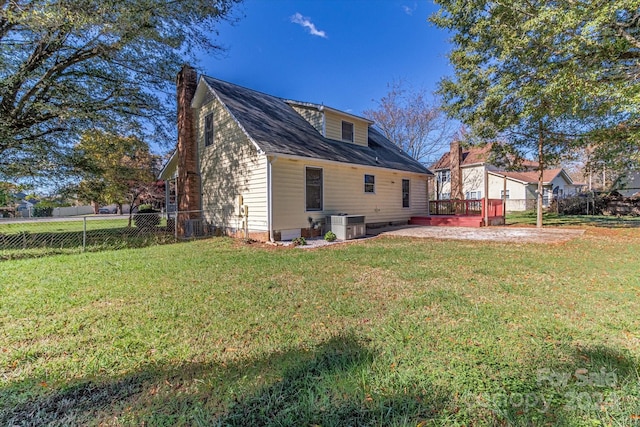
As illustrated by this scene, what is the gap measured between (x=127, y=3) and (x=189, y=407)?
31.5ft

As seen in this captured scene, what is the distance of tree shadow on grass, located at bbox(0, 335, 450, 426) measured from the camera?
1.82m

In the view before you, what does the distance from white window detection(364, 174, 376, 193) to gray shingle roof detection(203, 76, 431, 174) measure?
1.97 feet

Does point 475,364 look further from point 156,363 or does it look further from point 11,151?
point 11,151

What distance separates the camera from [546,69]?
8672 mm

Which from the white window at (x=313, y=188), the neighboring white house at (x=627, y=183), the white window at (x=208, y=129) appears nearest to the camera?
the white window at (x=313, y=188)

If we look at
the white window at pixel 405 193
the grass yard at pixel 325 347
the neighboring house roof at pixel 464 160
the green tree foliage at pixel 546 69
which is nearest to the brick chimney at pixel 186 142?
the grass yard at pixel 325 347

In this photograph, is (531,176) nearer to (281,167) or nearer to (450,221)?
(450,221)

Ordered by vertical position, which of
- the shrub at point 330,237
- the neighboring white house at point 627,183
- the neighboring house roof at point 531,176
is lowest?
the shrub at point 330,237

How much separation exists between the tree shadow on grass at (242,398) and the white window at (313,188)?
7707 millimetres

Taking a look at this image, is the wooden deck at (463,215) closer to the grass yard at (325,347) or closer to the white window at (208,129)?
the grass yard at (325,347)

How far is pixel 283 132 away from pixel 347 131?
155 inches

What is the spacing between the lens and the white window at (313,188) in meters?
9.88

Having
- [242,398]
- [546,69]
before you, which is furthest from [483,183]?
[242,398]

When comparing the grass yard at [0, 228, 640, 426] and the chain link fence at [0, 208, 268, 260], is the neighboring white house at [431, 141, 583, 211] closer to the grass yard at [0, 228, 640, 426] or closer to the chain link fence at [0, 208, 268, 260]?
the chain link fence at [0, 208, 268, 260]
